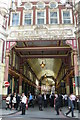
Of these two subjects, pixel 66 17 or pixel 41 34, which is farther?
pixel 66 17

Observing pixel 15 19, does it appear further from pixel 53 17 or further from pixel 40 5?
pixel 53 17

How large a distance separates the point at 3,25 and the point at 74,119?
509 inches

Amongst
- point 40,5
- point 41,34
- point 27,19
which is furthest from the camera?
point 40,5

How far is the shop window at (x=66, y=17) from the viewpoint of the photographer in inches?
760

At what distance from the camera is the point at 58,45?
21.4 metres

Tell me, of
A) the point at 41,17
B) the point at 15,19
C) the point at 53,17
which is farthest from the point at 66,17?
the point at 15,19

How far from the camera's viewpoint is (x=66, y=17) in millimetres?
19531

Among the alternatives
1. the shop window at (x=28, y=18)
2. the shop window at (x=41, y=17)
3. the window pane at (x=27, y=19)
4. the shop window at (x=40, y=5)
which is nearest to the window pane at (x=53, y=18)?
the shop window at (x=41, y=17)

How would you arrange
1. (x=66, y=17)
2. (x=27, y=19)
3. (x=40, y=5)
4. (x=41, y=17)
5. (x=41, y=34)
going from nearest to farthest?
1. (x=41, y=34)
2. (x=66, y=17)
3. (x=41, y=17)
4. (x=27, y=19)
5. (x=40, y=5)

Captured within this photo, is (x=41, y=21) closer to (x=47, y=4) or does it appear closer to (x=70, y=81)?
(x=47, y=4)

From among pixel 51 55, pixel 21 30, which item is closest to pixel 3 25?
pixel 21 30

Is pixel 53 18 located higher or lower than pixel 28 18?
lower

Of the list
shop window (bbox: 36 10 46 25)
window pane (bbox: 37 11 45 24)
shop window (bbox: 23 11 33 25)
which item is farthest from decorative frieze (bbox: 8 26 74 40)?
shop window (bbox: 23 11 33 25)

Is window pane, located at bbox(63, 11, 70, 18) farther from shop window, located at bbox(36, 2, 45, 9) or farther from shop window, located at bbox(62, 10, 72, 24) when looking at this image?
shop window, located at bbox(36, 2, 45, 9)
